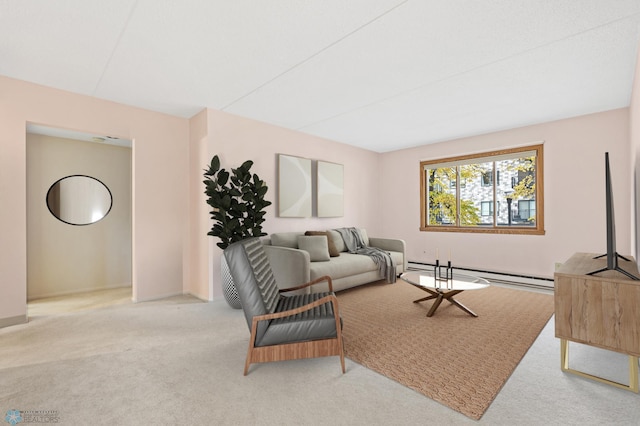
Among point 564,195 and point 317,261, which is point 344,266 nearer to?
point 317,261

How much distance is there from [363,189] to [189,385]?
5277 mm

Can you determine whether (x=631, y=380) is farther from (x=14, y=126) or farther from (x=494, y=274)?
(x=14, y=126)

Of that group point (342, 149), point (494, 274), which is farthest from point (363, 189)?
point (494, 274)

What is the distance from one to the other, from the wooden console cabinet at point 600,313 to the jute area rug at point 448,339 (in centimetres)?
53

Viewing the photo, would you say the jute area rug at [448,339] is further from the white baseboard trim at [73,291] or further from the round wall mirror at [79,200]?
the round wall mirror at [79,200]

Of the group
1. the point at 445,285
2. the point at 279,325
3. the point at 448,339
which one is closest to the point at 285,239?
the point at 445,285

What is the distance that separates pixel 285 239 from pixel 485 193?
382 cm

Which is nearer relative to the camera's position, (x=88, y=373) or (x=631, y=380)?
(x=631, y=380)

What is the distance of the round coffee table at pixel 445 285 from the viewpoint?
337 cm

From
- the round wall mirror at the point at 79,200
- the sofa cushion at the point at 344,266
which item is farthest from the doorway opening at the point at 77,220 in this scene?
the sofa cushion at the point at 344,266

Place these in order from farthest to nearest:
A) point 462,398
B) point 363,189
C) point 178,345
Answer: point 363,189, point 178,345, point 462,398

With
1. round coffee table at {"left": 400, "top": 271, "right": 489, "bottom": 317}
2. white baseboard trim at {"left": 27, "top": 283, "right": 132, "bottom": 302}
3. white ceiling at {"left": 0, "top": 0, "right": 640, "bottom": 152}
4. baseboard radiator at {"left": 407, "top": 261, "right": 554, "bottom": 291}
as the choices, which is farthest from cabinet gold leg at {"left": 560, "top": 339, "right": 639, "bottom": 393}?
white baseboard trim at {"left": 27, "top": 283, "right": 132, "bottom": 302}

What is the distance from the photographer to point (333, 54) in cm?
280

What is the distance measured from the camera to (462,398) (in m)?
1.89
